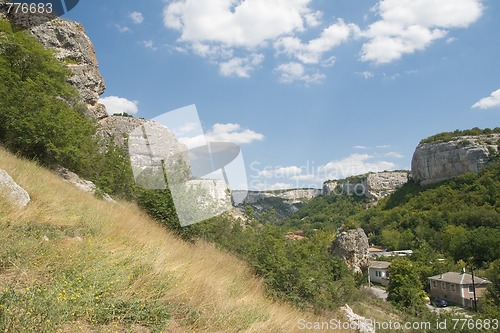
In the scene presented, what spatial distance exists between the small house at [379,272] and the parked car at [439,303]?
44.3 feet

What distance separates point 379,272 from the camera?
55.1 metres

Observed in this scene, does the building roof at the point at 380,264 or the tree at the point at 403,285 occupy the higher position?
the tree at the point at 403,285

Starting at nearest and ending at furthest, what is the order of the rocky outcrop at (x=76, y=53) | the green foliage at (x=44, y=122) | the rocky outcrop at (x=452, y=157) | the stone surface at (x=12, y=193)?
the stone surface at (x=12, y=193) → the green foliage at (x=44, y=122) → the rocky outcrop at (x=76, y=53) → the rocky outcrop at (x=452, y=157)

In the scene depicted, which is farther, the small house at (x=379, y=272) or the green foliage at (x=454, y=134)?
the green foliage at (x=454, y=134)

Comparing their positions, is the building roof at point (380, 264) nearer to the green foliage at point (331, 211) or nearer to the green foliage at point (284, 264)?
the green foliage at point (331, 211)

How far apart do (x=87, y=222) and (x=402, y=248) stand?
76042 millimetres

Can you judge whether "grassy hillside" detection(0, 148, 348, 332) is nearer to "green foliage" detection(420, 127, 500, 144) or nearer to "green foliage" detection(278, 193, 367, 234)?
"green foliage" detection(278, 193, 367, 234)

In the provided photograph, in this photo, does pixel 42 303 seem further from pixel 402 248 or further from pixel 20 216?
pixel 402 248

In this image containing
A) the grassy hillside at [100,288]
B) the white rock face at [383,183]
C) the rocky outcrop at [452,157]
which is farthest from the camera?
the white rock face at [383,183]

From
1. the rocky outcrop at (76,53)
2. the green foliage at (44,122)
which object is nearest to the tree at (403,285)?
the green foliage at (44,122)

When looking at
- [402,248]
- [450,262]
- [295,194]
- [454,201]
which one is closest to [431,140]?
[454,201]

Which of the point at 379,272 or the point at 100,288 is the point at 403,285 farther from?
the point at 100,288

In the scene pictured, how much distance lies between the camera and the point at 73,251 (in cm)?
389

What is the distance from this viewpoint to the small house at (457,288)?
3697 centimetres
